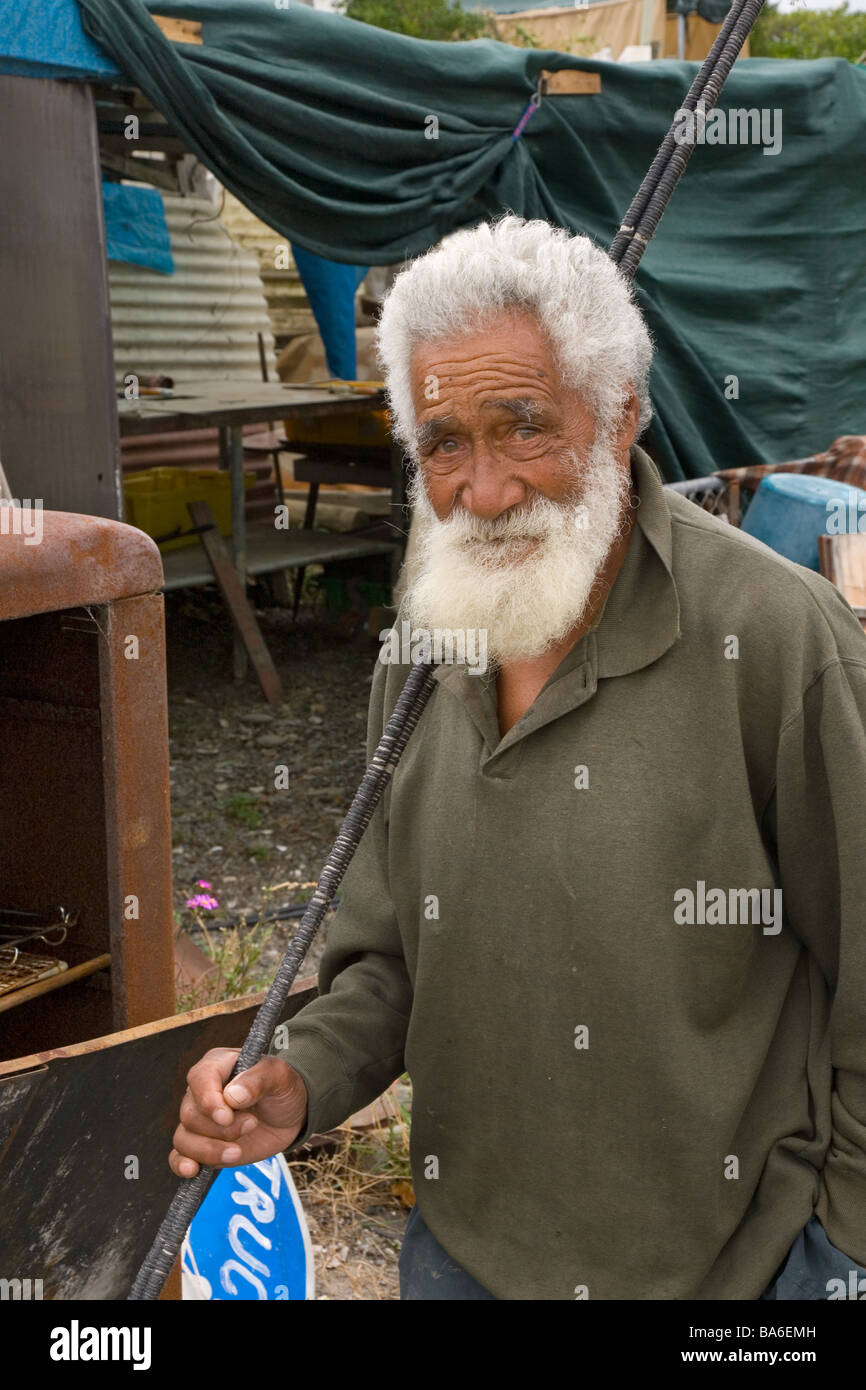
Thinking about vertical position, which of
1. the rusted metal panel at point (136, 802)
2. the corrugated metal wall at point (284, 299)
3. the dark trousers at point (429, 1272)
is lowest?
the dark trousers at point (429, 1272)

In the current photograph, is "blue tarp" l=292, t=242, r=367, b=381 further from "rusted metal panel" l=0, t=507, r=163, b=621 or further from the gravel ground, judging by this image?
"rusted metal panel" l=0, t=507, r=163, b=621

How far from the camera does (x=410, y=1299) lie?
1.96 metres

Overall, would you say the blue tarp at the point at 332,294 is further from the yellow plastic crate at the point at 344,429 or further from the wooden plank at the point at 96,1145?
the wooden plank at the point at 96,1145

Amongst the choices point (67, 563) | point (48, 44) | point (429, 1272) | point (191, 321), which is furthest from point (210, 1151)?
point (191, 321)

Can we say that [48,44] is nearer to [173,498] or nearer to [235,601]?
[235,601]

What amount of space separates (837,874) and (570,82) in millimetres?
5225

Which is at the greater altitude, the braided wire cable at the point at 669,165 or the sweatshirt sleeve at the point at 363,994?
the braided wire cable at the point at 669,165

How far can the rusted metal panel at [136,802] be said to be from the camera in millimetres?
2371

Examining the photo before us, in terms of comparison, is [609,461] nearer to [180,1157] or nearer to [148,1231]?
[180,1157]

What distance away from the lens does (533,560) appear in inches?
70.2

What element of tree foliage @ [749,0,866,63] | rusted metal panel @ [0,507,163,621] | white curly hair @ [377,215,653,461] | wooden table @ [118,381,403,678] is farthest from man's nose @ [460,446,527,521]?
tree foliage @ [749,0,866,63]

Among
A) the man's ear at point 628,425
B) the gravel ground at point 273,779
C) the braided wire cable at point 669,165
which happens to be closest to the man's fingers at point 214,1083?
the man's ear at point 628,425

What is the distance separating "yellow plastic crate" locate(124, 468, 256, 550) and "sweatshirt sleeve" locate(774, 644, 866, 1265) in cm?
730

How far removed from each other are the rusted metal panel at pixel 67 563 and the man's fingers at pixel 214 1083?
790mm
